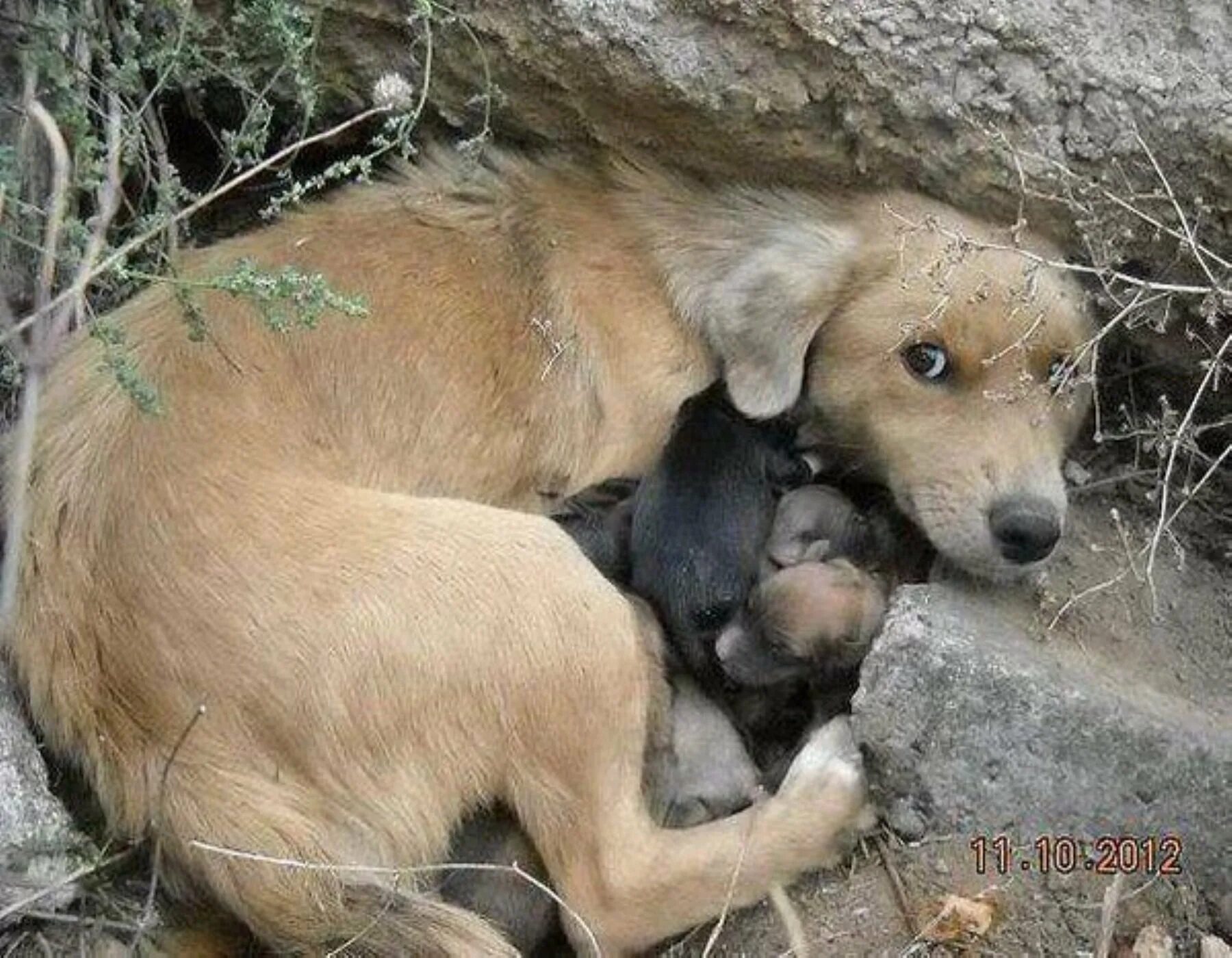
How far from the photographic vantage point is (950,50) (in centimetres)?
431

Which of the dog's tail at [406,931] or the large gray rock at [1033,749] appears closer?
the dog's tail at [406,931]

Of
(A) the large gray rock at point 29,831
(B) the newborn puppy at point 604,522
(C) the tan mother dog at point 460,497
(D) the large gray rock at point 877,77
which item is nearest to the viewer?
(A) the large gray rock at point 29,831

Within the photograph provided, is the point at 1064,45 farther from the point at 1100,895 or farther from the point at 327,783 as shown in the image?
the point at 327,783

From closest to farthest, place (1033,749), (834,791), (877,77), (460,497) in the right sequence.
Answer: (1033,749) < (834,791) < (877,77) < (460,497)

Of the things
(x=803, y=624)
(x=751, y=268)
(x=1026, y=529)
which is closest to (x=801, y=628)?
(x=803, y=624)

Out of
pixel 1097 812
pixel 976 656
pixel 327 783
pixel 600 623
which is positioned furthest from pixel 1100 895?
pixel 327 783

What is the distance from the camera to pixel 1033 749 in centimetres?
401

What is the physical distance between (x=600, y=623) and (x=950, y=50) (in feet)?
4.82

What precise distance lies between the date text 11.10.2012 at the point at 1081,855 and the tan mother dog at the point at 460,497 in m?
0.33

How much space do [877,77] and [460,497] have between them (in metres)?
1.34

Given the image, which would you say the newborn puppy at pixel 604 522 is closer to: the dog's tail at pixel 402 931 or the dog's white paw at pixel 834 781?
the dog's white paw at pixel 834 781

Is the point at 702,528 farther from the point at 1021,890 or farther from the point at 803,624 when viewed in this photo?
the point at 1021,890

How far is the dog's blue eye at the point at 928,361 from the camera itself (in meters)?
4.66

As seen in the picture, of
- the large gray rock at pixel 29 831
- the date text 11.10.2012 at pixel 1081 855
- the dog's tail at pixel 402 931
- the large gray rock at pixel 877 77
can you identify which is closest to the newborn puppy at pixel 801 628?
the date text 11.10.2012 at pixel 1081 855
